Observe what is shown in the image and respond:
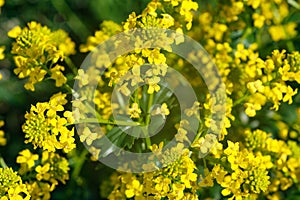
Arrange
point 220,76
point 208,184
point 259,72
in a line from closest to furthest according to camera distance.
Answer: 1. point 208,184
2. point 259,72
3. point 220,76

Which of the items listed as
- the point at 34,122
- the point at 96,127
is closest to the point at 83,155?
the point at 96,127

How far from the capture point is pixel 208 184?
1.56m

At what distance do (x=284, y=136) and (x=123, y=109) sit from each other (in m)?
0.53

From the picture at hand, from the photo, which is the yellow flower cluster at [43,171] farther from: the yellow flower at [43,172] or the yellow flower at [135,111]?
the yellow flower at [135,111]

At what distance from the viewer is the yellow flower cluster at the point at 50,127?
1.52 m

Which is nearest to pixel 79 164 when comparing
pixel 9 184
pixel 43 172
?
pixel 43 172

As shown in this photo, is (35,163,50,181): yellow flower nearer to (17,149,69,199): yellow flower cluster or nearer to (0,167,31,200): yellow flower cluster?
(17,149,69,199): yellow flower cluster

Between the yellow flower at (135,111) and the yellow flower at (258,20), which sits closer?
the yellow flower at (135,111)

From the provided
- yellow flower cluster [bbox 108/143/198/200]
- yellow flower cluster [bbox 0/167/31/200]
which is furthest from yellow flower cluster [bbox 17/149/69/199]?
yellow flower cluster [bbox 108/143/198/200]

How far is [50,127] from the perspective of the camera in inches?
61.1

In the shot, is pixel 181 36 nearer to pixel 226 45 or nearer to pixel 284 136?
pixel 226 45

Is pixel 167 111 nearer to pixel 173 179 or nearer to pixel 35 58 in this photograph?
pixel 173 179

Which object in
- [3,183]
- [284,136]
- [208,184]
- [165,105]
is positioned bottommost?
[3,183]

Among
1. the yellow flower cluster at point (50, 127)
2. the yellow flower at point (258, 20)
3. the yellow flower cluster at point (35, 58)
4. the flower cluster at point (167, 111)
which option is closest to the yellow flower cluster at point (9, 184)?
the flower cluster at point (167, 111)
